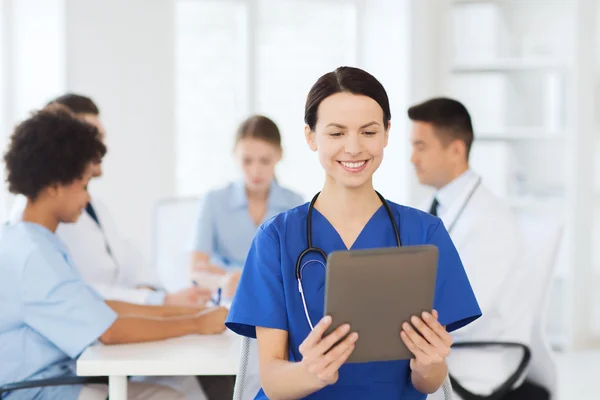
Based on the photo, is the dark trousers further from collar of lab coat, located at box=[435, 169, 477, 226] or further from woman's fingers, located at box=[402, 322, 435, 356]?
woman's fingers, located at box=[402, 322, 435, 356]

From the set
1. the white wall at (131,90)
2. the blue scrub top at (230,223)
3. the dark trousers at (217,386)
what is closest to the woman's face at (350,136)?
the dark trousers at (217,386)

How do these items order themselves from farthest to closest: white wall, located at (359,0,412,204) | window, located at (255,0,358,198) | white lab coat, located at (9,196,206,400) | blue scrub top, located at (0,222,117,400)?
window, located at (255,0,358,198) → white wall, located at (359,0,412,204) → white lab coat, located at (9,196,206,400) → blue scrub top, located at (0,222,117,400)

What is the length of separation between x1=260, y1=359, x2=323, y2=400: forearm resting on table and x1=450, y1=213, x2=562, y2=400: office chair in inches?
39.3

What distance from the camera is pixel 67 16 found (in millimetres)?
4730

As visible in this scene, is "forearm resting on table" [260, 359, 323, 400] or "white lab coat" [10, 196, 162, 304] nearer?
"forearm resting on table" [260, 359, 323, 400]

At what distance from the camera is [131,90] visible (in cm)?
501

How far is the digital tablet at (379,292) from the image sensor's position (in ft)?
4.80

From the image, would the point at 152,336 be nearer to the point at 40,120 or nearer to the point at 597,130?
the point at 40,120

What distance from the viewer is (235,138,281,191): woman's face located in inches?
134

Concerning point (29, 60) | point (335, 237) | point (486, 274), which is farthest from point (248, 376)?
point (29, 60)

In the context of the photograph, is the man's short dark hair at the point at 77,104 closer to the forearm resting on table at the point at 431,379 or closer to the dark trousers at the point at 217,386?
the dark trousers at the point at 217,386

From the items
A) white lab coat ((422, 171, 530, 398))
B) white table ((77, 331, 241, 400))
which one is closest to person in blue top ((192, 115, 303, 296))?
white lab coat ((422, 171, 530, 398))

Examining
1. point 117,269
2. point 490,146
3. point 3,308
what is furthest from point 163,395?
point 490,146

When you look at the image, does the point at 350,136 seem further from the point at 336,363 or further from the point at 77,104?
the point at 77,104
